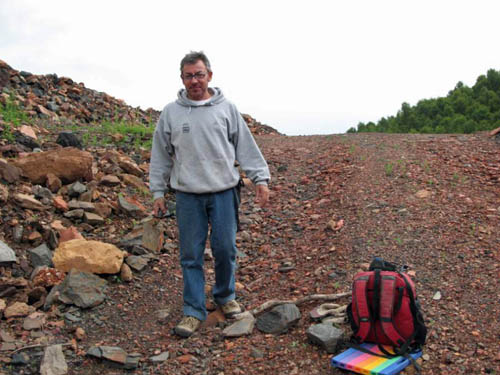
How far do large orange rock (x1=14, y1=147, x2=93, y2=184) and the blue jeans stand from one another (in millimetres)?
2767

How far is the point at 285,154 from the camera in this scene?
352 inches

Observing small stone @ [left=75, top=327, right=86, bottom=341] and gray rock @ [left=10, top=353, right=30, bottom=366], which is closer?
gray rock @ [left=10, top=353, right=30, bottom=366]

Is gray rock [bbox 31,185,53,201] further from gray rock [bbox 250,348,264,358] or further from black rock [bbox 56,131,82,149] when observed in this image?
gray rock [bbox 250,348,264,358]

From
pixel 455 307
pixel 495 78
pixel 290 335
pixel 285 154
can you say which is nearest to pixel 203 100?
pixel 290 335

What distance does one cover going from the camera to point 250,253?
18.3 feet

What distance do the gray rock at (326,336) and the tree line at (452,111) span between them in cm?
1433

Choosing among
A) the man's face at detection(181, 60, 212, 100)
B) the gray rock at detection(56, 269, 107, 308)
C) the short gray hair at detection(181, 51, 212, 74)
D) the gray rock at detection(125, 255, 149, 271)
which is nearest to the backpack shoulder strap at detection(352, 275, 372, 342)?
the man's face at detection(181, 60, 212, 100)

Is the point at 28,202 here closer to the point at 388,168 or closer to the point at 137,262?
the point at 137,262

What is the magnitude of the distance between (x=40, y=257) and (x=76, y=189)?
51.7 inches

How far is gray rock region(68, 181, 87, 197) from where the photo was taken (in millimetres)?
5734

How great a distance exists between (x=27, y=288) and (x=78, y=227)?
1.14 metres

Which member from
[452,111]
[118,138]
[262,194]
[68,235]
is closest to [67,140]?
[118,138]

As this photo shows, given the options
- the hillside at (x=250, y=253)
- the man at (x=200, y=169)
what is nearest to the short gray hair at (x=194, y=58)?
the man at (x=200, y=169)

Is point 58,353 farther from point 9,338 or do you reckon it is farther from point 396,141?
point 396,141
